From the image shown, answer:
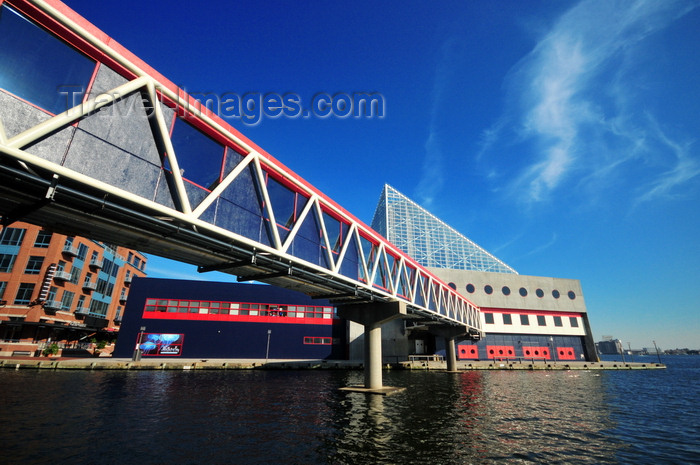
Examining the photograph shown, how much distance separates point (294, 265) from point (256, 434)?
7.04m

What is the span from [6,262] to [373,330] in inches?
2079

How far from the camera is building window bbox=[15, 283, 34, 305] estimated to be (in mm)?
41312

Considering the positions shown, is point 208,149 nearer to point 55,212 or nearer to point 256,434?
point 55,212

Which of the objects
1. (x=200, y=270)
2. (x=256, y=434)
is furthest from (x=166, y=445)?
(x=200, y=270)

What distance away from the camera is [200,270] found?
47.8 feet

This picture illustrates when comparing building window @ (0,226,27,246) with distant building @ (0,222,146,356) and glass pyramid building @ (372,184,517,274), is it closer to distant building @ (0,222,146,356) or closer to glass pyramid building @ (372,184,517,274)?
distant building @ (0,222,146,356)

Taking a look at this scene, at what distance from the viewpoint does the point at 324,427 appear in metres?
13.0

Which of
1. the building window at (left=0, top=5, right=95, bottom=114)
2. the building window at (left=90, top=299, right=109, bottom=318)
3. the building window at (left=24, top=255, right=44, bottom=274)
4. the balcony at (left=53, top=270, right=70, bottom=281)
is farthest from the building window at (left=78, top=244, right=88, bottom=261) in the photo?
the building window at (left=0, top=5, right=95, bottom=114)

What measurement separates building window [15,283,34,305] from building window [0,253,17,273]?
113 inches

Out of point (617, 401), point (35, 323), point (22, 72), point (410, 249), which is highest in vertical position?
point (410, 249)

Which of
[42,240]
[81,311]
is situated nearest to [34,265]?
[42,240]

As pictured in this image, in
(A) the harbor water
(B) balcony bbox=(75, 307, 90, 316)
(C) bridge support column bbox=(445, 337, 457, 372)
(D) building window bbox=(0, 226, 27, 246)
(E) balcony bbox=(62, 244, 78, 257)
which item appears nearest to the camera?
(A) the harbor water

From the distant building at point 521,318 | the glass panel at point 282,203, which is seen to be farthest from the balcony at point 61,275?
the distant building at point 521,318

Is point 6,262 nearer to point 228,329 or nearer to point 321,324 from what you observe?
point 228,329
